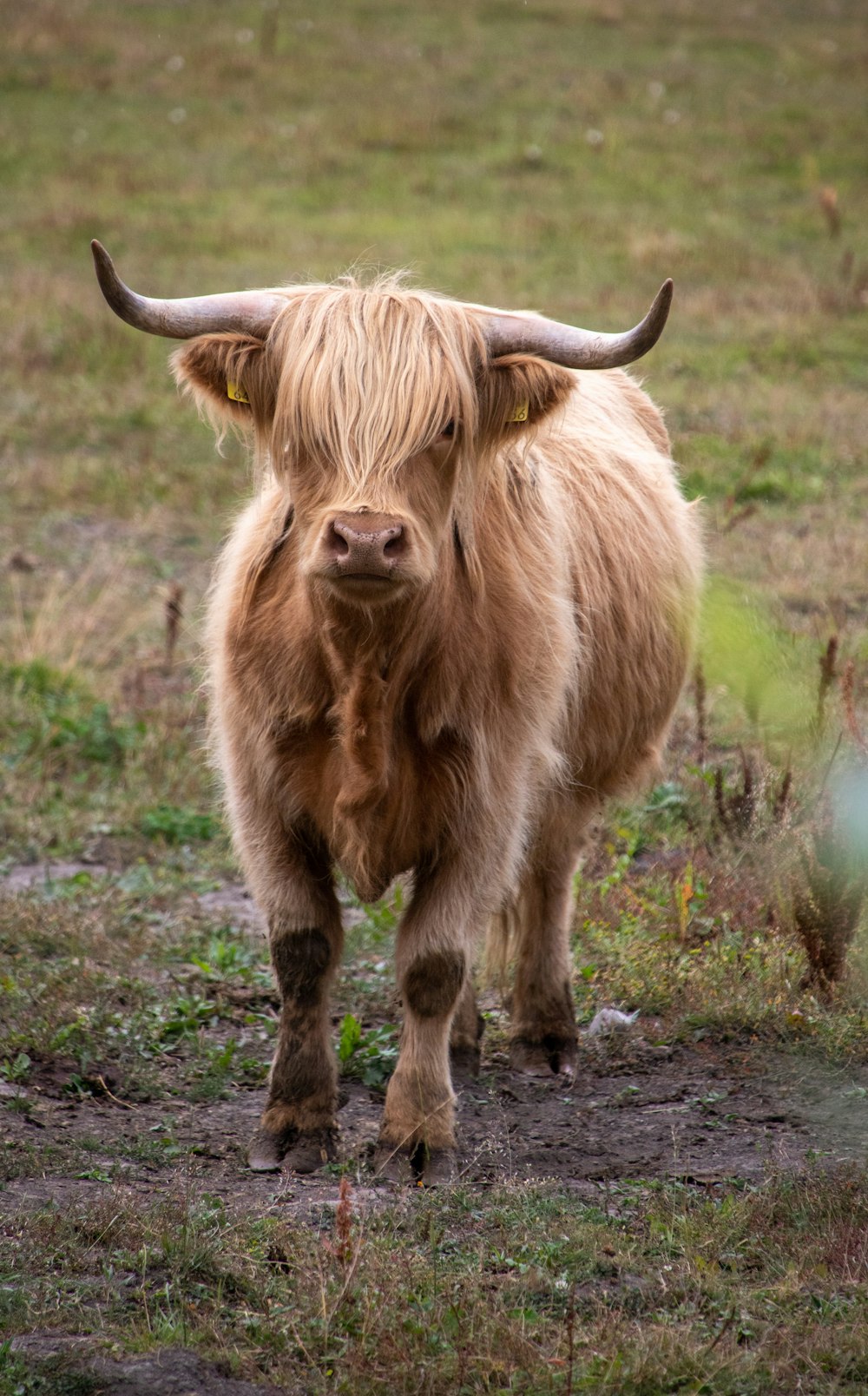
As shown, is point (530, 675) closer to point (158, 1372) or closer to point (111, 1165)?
point (111, 1165)

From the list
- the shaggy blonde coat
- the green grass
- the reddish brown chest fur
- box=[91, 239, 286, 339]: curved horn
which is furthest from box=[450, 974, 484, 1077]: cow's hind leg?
box=[91, 239, 286, 339]: curved horn

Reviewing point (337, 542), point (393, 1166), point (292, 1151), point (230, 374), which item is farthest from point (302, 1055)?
point (230, 374)

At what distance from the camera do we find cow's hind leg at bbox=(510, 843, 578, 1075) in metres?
4.34

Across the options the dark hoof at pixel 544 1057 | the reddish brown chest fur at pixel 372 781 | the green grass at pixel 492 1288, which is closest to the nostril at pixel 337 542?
the reddish brown chest fur at pixel 372 781

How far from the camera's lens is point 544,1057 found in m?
4.34

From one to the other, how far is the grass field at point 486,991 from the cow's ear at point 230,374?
1154mm

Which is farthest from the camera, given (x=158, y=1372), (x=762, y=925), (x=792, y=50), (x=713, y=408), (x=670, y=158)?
(x=792, y=50)

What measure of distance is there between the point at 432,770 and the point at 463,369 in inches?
34.8

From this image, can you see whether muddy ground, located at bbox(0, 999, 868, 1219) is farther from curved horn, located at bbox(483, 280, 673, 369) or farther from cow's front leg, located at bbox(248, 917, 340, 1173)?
curved horn, located at bbox(483, 280, 673, 369)

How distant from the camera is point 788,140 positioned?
17.8m

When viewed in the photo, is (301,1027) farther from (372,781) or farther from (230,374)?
(230,374)

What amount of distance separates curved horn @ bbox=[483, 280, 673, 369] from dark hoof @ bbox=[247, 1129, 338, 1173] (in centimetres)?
183

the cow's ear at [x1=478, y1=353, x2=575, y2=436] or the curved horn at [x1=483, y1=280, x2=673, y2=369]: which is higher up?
the curved horn at [x1=483, y1=280, x2=673, y2=369]

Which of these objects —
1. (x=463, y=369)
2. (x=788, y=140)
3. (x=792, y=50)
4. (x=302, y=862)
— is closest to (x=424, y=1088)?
(x=302, y=862)
